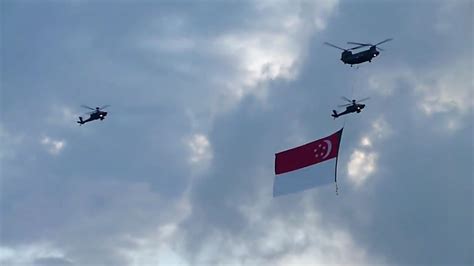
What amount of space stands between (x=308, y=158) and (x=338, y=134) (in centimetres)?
542

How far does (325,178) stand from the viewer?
127500 mm

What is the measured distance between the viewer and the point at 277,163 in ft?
434

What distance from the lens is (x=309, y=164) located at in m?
129

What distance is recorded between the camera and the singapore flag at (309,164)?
128m

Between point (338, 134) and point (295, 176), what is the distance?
8368 mm

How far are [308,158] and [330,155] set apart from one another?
11.7ft

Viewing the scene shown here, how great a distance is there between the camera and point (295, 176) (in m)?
130

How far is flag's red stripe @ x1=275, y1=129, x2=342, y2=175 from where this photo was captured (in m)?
128

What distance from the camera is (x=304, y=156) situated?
13050 cm

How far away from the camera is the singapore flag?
128 meters

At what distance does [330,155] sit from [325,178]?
3.23 meters

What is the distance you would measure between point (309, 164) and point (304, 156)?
1.67 metres

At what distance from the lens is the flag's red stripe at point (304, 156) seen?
128250 mm
